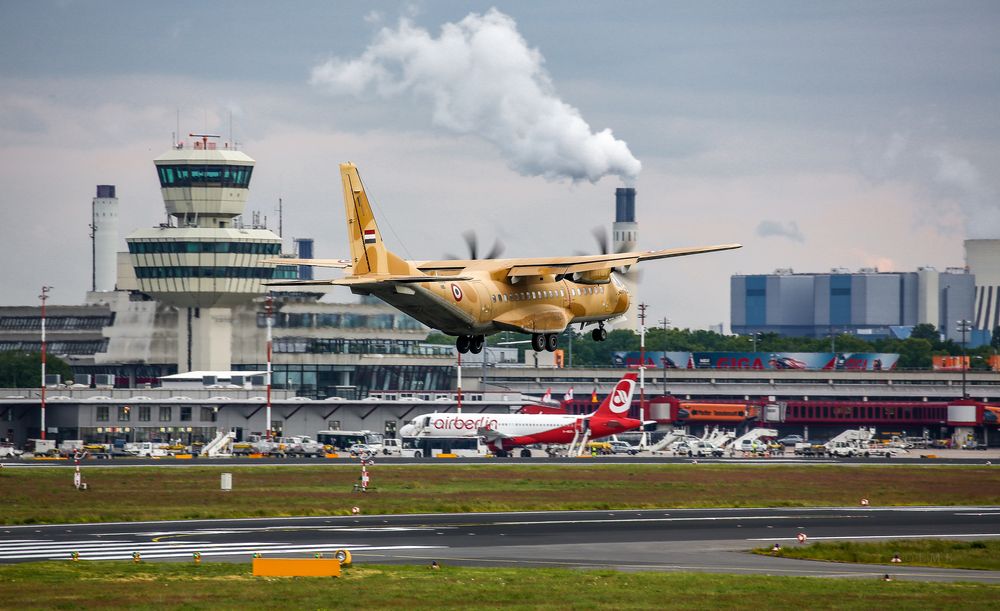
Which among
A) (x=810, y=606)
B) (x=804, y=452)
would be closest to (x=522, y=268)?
(x=810, y=606)

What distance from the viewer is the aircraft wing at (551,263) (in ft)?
232

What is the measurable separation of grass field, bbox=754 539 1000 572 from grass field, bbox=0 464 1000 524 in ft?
86.8

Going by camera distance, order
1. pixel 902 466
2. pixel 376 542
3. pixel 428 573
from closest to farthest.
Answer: pixel 428 573 → pixel 376 542 → pixel 902 466

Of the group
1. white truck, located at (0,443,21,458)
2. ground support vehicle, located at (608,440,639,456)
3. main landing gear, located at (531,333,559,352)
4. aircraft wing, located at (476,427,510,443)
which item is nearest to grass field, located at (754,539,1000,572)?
main landing gear, located at (531,333,559,352)

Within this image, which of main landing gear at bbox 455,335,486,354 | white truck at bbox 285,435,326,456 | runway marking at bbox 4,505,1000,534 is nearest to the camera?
main landing gear at bbox 455,335,486,354

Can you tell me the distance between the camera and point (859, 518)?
101125mm

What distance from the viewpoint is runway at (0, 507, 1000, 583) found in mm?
75000

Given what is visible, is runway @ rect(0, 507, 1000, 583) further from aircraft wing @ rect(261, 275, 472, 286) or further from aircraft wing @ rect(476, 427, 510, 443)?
aircraft wing @ rect(476, 427, 510, 443)

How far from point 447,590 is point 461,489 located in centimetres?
5572

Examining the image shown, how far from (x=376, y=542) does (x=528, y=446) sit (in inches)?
3630

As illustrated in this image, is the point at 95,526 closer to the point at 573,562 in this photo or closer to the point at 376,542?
the point at 376,542

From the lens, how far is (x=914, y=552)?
8125 cm

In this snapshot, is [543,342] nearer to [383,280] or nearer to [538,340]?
[538,340]

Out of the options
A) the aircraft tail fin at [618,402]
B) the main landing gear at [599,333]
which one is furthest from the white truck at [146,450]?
the main landing gear at [599,333]
